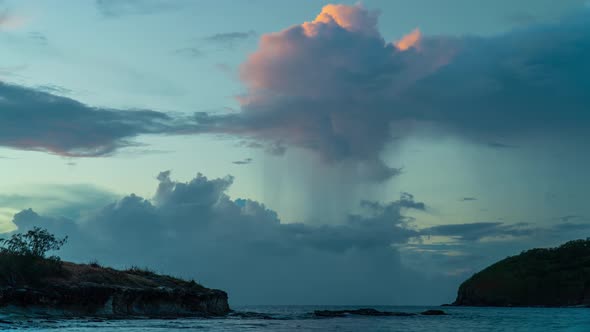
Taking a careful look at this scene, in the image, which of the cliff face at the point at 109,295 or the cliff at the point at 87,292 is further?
the cliff at the point at 87,292

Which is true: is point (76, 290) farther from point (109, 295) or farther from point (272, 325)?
point (272, 325)

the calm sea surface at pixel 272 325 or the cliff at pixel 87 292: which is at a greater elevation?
the cliff at pixel 87 292

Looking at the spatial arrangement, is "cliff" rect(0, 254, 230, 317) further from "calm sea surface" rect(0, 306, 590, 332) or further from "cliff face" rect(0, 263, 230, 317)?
"calm sea surface" rect(0, 306, 590, 332)

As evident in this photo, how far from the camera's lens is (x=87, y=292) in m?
84.4

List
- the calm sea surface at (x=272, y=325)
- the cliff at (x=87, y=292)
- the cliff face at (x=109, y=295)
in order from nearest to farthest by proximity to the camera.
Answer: the calm sea surface at (x=272, y=325), the cliff face at (x=109, y=295), the cliff at (x=87, y=292)

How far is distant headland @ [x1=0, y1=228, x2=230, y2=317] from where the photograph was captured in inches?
3051

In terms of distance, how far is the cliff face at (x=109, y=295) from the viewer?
76875 millimetres

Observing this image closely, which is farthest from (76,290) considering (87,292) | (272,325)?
(272,325)

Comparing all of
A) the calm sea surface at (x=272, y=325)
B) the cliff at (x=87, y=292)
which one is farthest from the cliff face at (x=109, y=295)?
the calm sea surface at (x=272, y=325)

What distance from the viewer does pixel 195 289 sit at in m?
109

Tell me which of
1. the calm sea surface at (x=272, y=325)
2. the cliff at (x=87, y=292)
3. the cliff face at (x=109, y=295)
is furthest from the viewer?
the cliff at (x=87, y=292)

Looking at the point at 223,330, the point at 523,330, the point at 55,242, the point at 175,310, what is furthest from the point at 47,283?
the point at 523,330

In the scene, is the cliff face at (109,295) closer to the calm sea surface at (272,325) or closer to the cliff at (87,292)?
the cliff at (87,292)

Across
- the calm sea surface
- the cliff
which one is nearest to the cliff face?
the cliff
